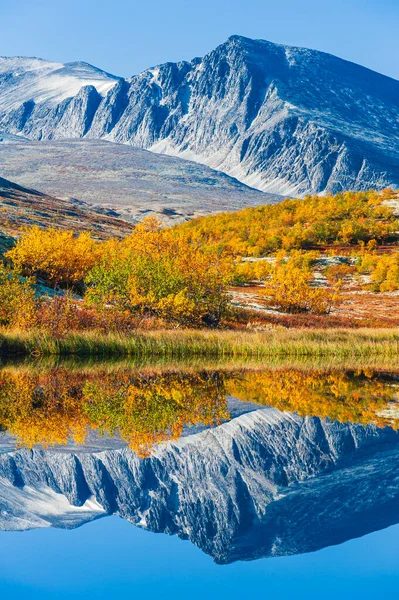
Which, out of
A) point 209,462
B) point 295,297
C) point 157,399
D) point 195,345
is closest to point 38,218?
point 295,297

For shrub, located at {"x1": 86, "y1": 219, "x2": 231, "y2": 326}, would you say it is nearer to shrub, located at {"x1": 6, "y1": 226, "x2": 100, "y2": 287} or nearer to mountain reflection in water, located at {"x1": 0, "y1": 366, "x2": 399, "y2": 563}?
shrub, located at {"x1": 6, "y1": 226, "x2": 100, "y2": 287}

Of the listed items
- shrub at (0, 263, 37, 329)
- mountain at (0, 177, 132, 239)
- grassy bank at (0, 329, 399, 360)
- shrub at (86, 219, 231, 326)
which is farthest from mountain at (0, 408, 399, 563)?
mountain at (0, 177, 132, 239)

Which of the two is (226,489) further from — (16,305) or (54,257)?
(54,257)

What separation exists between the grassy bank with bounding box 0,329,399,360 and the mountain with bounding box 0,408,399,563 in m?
11.8

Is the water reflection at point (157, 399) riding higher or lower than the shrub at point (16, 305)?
higher

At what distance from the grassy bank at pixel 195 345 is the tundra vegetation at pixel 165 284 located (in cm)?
62

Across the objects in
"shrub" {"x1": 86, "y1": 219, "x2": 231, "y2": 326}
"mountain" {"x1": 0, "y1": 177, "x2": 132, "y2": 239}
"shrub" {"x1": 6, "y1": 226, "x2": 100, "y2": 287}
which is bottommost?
"mountain" {"x1": 0, "y1": 177, "x2": 132, "y2": 239}

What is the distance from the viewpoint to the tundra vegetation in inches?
1051

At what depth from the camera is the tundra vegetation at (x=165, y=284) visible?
1051 inches

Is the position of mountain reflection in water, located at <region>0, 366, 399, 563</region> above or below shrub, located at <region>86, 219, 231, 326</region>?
above

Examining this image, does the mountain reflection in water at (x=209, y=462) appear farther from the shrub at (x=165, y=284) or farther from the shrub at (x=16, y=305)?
the shrub at (x=165, y=284)

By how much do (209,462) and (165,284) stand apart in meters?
21.8

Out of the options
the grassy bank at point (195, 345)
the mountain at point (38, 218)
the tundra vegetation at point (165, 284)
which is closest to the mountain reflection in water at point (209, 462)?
the grassy bank at point (195, 345)

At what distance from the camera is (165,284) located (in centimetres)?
3164
